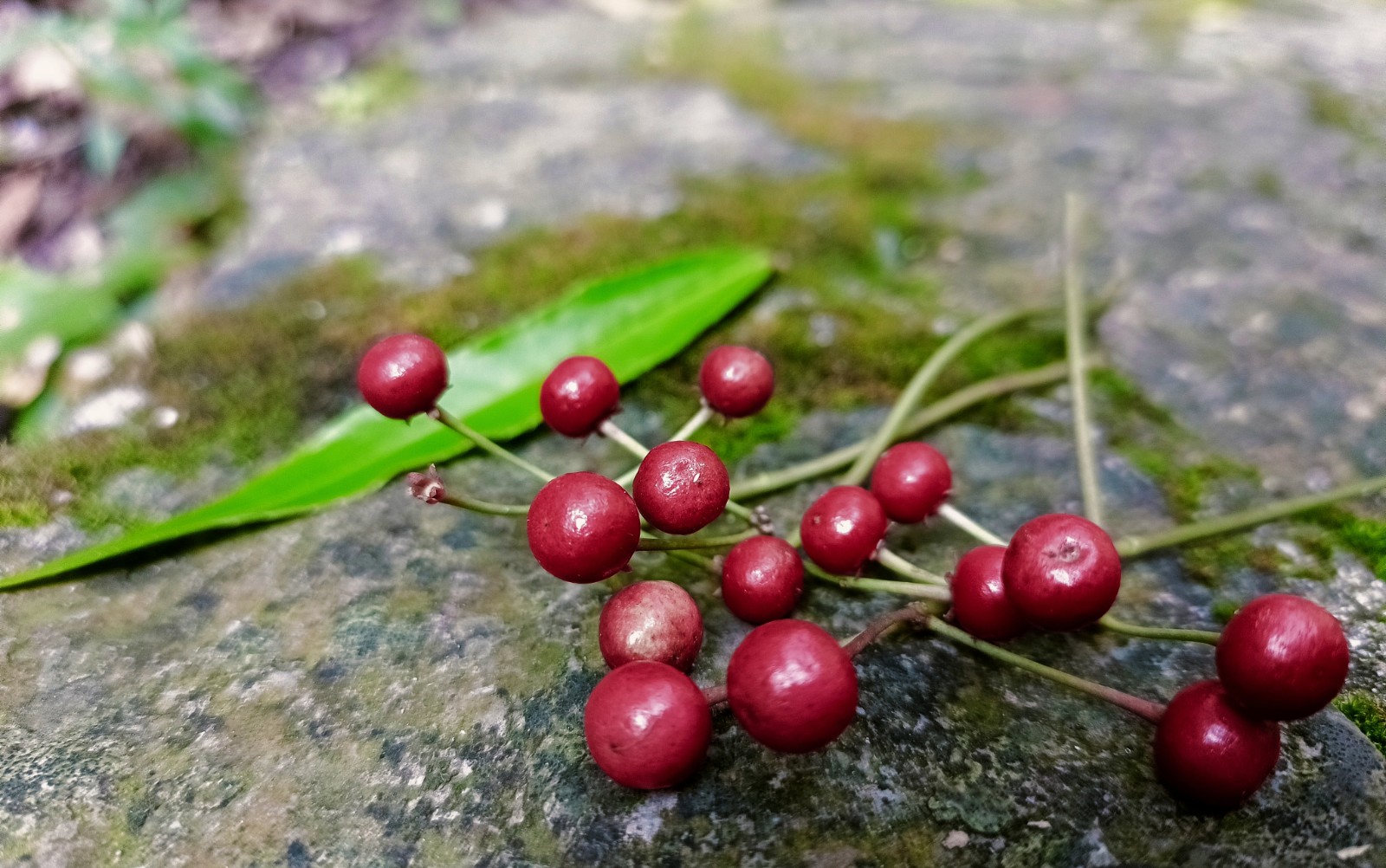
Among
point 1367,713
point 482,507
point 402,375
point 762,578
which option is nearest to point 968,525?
point 762,578

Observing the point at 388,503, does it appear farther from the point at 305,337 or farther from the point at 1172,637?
the point at 1172,637

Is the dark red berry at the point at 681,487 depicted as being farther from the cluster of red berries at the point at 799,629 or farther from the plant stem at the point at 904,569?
the plant stem at the point at 904,569

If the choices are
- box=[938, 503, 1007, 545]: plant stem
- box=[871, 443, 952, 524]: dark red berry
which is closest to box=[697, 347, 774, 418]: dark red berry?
box=[871, 443, 952, 524]: dark red berry

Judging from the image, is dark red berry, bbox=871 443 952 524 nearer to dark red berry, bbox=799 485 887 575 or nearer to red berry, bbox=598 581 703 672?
dark red berry, bbox=799 485 887 575

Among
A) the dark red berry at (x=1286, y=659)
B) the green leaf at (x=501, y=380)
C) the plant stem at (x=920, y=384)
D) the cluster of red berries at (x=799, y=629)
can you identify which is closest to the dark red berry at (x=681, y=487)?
the cluster of red berries at (x=799, y=629)

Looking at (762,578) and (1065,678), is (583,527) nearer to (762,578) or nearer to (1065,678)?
(762,578)

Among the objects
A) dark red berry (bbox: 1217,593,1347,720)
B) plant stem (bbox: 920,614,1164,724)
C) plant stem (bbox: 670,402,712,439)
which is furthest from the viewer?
plant stem (bbox: 670,402,712,439)
